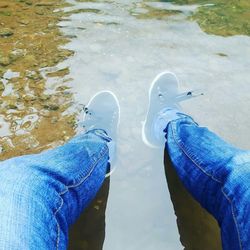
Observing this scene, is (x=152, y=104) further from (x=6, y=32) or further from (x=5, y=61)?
(x=6, y=32)

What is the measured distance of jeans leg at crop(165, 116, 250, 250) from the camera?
1.32 metres

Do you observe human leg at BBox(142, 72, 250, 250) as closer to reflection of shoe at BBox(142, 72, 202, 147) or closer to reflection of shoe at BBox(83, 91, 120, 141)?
reflection of shoe at BBox(142, 72, 202, 147)

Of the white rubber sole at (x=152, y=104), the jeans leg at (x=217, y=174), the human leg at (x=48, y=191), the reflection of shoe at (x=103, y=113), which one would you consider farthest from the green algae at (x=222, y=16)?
the human leg at (x=48, y=191)

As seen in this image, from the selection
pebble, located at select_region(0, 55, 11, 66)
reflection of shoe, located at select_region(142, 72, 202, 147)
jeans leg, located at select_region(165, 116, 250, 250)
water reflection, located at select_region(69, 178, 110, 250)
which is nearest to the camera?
jeans leg, located at select_region(165, 116, 250, 250)

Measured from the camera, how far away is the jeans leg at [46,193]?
1177 mm

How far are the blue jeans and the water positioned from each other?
0.23 m

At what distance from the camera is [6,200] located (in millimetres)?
1215

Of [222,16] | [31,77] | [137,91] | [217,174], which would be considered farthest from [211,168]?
[222,16]

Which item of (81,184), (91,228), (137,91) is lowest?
(91,228)

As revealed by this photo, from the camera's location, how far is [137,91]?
2.38 meters

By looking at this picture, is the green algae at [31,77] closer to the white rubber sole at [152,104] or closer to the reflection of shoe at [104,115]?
the reflection of shoe at [104,115]

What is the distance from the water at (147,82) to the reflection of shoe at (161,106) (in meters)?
0.06

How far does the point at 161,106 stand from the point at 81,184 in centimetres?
81

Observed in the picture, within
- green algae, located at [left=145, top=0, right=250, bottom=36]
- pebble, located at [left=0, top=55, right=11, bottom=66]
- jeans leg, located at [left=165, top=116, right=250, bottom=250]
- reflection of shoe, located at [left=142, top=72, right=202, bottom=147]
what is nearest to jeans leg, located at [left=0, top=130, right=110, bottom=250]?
jeans leg, located at [left=165, top=116, right=250, bottom=250]
